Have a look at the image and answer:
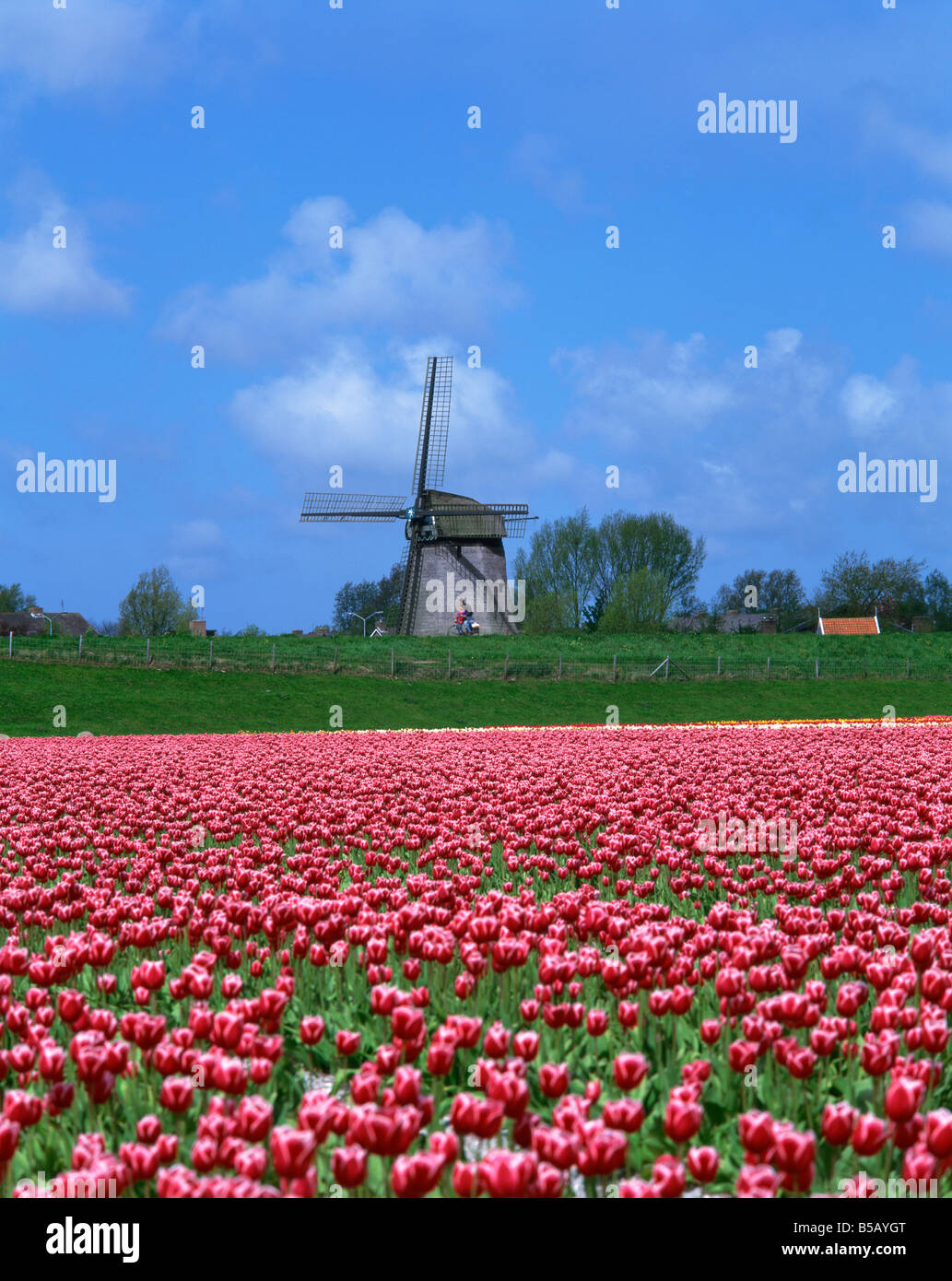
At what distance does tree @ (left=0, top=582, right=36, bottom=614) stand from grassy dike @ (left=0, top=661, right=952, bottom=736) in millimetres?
79483

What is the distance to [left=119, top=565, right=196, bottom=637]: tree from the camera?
87.1m

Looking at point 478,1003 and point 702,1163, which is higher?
point 702,1163

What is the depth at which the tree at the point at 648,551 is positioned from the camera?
95.3m

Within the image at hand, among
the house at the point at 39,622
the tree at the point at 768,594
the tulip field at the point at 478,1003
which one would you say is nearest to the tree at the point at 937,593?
the tree at the point at 768,594

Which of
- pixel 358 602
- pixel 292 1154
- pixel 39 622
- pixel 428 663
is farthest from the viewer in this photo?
pixel 358 602

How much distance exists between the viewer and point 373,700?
3947 centimetres

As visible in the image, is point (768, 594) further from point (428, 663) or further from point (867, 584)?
point (428, 663)

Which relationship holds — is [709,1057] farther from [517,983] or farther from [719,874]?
[719,874]

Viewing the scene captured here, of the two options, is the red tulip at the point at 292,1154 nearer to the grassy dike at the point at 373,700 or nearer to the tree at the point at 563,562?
the grassy dike at the point at 373,700

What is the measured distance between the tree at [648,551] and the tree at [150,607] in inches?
1404

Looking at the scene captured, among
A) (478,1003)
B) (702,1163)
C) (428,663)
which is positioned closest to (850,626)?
(428,663)

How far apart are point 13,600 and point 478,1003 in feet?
400

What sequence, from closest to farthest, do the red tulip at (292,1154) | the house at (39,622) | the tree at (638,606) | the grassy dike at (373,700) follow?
1. the red tulip at (292,1154)
2. the grassy dike at (373,700)
3. the tree at (638,606)
4. the house at (39,622)
